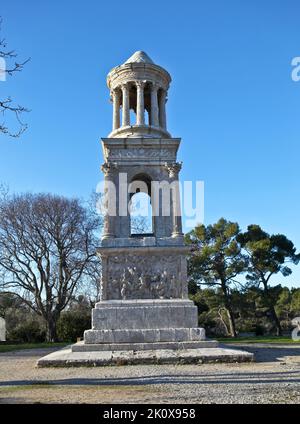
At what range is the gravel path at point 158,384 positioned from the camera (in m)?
6.51

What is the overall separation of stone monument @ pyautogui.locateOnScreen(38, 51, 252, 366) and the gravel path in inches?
46.6

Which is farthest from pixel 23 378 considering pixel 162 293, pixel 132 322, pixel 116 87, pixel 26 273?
pixel 26 273

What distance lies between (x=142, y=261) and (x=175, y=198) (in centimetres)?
271

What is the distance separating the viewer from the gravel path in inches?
256

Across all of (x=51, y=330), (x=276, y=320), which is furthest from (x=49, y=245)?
(x=276, y=320)

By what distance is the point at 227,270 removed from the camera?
1346 inches

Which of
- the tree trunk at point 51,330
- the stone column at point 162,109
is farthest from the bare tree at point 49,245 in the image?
the stone column at point 162,109

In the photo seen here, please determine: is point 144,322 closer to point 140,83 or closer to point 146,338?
point 146,338

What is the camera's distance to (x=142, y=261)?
14.5 meters

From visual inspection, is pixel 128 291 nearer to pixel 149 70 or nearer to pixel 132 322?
pixel 132 322

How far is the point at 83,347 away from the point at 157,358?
248 cm

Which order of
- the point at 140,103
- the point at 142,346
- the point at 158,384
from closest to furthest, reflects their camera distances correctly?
the point at 158,384
the point at 142,346
the point at 140,103

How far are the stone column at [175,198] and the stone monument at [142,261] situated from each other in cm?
4

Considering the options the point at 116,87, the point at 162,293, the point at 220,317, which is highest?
the point at 116,87
